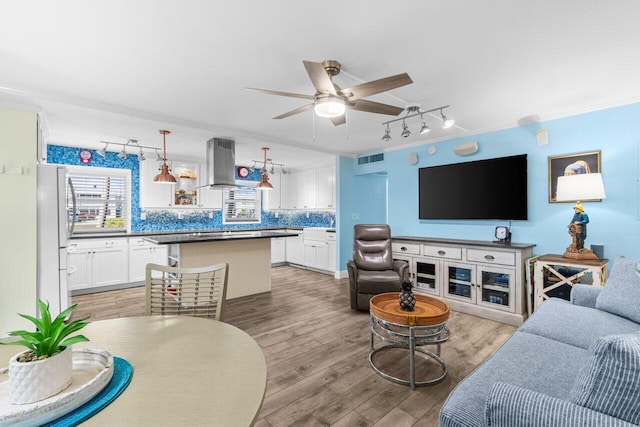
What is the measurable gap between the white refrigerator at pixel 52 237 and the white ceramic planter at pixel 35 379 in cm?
323

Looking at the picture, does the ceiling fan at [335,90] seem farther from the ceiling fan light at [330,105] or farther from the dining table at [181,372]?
the dining table at [181,372]

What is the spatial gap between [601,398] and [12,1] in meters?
3.29

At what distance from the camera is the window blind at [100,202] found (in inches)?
210

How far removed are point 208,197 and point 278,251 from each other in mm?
2088

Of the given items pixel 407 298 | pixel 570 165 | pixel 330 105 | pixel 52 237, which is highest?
pixel 330 105

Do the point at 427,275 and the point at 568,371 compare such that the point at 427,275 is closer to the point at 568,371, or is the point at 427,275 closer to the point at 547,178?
the point at 547,178

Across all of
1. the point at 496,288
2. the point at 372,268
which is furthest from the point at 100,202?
the point at 496,288

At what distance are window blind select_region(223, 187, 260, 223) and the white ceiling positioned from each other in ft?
11.1

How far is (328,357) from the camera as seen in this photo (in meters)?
2.66

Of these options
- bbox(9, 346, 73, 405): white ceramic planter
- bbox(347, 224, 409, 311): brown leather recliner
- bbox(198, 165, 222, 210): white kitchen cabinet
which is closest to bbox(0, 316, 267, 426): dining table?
bbox(9, 346, 73, 405): white ceramic planter

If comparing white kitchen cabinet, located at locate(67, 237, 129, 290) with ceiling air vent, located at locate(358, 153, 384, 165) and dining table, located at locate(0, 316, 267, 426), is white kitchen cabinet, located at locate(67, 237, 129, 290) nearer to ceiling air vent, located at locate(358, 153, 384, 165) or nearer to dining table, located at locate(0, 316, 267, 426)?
dining table, located at locate(0, 316, 267, 426)

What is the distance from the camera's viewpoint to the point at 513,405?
99cm

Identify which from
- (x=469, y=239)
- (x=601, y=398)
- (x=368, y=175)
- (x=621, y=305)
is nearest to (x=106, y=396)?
(x=601, y=398)

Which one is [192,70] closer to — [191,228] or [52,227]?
[52,227]
